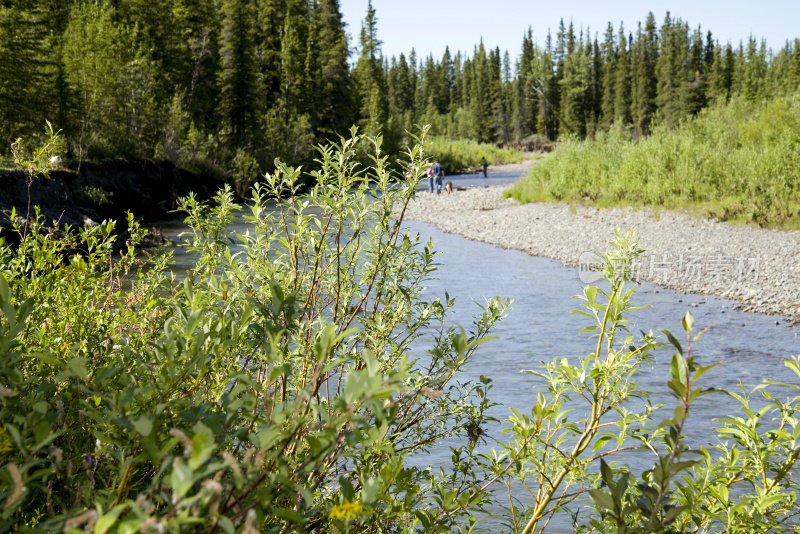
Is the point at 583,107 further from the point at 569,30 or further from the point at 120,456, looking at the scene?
the point at 120,456

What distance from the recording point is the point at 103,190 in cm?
1845

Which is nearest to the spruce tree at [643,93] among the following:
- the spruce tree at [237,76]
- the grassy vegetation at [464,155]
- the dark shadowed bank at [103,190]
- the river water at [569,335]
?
the grassy vegetation at [464,155]

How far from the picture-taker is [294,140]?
36.7 meters

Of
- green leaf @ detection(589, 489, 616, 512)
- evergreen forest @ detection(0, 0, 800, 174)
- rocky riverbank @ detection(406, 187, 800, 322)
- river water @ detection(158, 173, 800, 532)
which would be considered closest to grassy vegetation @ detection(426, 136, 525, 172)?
evergreen forest @ detection(0, 0, 800, 174)

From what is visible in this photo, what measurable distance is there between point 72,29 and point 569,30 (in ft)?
306

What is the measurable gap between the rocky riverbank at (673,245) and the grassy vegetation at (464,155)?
28.8 metres

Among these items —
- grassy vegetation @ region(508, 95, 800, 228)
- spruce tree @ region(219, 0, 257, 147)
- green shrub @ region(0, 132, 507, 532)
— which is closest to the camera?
green shrub @ region(0, 132, 507, 532)

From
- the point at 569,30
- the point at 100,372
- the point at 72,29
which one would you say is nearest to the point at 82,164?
the point at 72,29

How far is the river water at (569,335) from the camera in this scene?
21.6 ft

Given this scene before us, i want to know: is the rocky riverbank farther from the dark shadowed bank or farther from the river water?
the dark shadowed bank

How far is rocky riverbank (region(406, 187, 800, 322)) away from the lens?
36.1 feet

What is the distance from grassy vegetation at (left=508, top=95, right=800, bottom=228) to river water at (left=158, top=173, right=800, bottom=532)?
513 centimetres

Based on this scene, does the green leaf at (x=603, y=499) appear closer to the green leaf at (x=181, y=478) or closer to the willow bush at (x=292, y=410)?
the willow bush at (x=292, y=410)

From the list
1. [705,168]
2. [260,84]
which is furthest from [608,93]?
[705,168]
